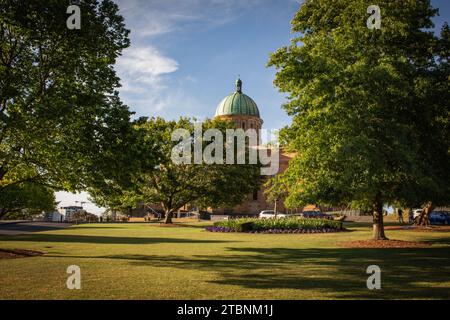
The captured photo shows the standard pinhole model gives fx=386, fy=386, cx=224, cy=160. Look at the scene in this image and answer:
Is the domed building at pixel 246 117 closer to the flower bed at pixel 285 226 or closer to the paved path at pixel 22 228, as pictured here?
the paved path at pixel 22 228

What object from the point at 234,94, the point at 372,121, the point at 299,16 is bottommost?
the point at 372,121

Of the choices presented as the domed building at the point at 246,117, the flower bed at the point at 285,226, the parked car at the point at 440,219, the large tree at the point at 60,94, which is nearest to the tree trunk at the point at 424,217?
the parked car at the point at 440,219

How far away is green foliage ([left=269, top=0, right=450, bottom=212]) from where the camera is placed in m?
16.1

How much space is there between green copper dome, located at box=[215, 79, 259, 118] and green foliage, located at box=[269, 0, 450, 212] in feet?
238

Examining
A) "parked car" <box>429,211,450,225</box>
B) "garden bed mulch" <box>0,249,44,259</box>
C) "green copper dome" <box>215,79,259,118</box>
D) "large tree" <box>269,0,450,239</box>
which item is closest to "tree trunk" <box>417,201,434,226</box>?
"parked car" <box>429,211,450,225</box>

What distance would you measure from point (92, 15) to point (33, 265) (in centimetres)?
925

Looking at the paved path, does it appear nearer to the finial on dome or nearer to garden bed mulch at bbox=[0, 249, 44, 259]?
garden bed mulch at bbox=[0, 249, 44, 259]

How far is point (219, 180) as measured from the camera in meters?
46.4

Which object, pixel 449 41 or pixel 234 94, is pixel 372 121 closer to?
pixel 449 41

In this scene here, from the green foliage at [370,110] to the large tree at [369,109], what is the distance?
0.15ft

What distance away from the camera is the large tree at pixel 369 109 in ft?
52.7
